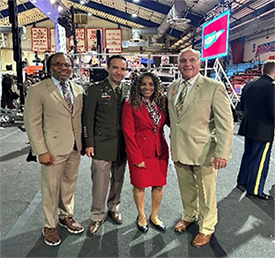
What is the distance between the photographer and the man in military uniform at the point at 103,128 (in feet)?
6.52

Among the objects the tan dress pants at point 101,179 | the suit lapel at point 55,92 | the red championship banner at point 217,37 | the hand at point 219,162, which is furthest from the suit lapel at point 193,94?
the red championship banner at point 217,37

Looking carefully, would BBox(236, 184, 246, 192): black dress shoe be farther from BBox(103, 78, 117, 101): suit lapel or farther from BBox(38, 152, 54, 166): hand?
BBox(38, 152, 54, 166): hand

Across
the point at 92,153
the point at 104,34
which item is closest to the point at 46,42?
the point at 104,34

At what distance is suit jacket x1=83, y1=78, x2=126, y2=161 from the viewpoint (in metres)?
1.98

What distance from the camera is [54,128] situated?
1860 mm

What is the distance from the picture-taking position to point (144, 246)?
1.94 m

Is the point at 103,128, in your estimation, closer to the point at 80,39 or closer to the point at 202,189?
the point at 202,189

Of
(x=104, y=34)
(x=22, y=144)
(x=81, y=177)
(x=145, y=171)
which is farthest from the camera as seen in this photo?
(x=104, y=34)

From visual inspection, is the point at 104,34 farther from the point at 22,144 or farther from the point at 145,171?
the point at 145,171

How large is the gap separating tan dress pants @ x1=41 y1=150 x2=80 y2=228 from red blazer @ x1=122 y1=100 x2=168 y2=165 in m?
0.46

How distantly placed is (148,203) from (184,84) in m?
1.31

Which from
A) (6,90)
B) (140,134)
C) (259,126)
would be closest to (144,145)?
(140,134)

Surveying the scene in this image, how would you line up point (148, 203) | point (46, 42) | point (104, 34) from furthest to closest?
point (104, 34) < point (46, 42) < point (148, 203)

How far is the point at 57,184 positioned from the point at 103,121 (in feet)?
1.96
